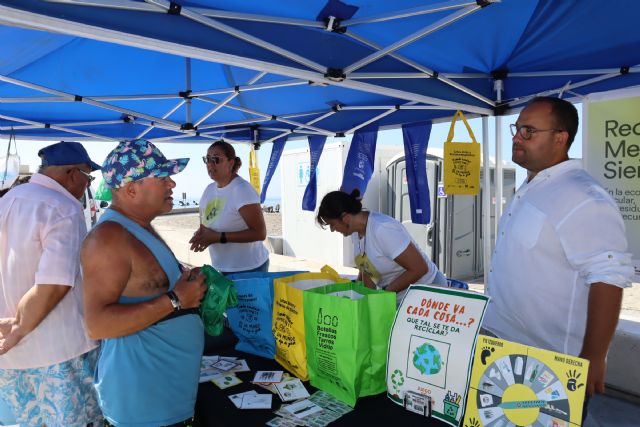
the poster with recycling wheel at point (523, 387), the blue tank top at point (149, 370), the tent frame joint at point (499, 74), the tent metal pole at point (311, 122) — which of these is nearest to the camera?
the poster with recycling wheel at point (523, 387)

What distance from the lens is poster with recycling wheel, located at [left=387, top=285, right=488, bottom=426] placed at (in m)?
1.20

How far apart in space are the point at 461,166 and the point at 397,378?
A: 2.40 m

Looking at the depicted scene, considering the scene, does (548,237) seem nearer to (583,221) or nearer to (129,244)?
(583,221)

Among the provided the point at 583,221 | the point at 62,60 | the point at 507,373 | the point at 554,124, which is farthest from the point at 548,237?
the point at 62,60

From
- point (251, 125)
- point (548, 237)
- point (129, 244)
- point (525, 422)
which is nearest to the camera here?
point (525, 422)

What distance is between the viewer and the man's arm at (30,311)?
1.58m

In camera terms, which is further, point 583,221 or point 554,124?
point 554,124

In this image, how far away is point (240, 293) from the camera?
1.92 m

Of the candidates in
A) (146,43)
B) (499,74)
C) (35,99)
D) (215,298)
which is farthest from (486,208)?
(35,99)

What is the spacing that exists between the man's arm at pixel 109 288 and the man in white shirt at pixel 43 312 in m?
0.44

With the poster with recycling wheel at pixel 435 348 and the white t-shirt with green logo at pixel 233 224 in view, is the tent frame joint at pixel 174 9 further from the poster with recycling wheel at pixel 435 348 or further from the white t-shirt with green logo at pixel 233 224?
the poster with recycling wheel at pixel 435 348

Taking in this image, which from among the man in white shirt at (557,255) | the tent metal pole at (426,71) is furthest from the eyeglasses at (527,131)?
the tent metal pole at (426,71)

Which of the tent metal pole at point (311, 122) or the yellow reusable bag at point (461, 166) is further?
the tent metal pole at point (311, 122)

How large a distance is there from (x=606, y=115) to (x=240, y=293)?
2323 millimetres
